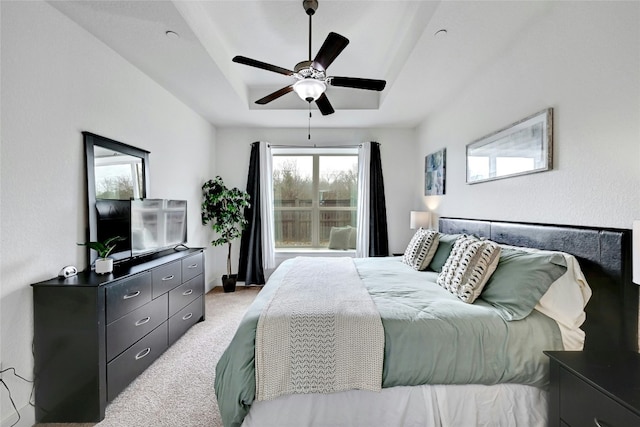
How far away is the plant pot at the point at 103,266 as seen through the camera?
6.50 ft

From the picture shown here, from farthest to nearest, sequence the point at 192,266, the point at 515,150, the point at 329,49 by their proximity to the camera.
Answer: the point at 192,266
the point at 515,150
the point at 329,49

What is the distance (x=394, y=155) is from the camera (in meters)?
4.62

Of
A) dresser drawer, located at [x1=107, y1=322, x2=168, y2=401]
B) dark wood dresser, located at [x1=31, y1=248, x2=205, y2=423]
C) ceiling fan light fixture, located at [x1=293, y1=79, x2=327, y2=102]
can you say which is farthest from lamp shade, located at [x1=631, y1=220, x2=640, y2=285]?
dresser drawer, located at [x1=107, y1=322, x2=168, y2=401]

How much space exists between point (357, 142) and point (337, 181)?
2.36 ft

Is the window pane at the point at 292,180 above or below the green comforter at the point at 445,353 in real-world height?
above

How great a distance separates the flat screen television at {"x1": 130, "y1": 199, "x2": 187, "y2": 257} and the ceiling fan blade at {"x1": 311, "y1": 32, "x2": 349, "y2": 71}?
1.86 m

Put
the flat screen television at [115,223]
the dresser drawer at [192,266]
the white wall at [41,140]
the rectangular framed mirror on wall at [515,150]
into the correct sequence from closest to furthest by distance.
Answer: the white wall at [41,140] → the rectangular framed mirror on wall at [515,150] → the flat screen television at [115,223] → the dresser drawer at [192,266]

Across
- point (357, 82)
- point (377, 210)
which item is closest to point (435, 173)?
point (377, 210)

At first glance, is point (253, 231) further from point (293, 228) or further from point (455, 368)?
point (455, 368)

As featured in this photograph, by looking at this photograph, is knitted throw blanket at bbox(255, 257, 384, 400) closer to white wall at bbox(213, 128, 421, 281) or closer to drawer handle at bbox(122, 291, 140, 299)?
drawer handle at bbox(122, 291, 140, 299)

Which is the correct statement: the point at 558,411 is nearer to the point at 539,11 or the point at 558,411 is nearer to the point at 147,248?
the point at 539,11

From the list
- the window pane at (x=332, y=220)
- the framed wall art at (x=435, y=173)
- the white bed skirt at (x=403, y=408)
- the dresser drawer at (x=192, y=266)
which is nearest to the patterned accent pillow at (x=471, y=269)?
the white bed skirt at (x=403, y=408)

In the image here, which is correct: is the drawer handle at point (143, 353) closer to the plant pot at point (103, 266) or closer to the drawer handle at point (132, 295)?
the drawer handle at point (132, 295)

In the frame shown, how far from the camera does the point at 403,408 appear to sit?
1.49 metres
